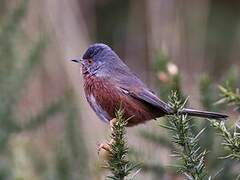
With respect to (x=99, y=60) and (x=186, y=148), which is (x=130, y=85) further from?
(x=186, y=148)

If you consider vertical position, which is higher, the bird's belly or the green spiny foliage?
the bird's belly

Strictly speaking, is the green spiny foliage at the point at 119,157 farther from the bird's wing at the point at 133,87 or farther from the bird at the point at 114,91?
the bird's wing at the point at 133,87

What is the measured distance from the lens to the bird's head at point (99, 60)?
3.12 m

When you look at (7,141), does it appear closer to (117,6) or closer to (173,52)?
(173,52)


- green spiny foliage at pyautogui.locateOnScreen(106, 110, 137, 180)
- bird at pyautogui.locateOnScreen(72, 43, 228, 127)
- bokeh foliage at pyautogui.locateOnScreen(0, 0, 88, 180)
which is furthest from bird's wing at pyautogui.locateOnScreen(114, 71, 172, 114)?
green spiny foliage at pyautogui.locateOnScreen(106, 110, 137, 180)

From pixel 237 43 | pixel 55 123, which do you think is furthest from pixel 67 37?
pixel 237 43

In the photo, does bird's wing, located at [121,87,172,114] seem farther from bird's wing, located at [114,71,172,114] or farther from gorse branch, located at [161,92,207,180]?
gorse branch, located at [161,92,207,180]

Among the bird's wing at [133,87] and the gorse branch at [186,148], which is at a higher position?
the bird's wing at [133,87]

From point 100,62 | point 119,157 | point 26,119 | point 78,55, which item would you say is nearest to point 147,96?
point 100,62

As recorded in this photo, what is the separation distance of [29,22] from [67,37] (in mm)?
429

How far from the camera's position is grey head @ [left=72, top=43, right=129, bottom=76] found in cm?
311

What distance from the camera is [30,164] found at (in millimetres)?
3254

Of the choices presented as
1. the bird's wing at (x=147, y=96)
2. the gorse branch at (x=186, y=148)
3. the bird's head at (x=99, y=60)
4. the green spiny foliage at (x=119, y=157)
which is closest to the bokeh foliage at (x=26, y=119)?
the bird's head at (x=99, y=60)

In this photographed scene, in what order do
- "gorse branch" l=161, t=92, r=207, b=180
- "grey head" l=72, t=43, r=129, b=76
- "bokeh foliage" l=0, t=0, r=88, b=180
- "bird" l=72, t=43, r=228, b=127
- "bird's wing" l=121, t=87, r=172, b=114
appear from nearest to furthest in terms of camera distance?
"gorse branch" l=161, t=92, r=207, b=180 < "bird's wing" l=121, t=87, r=172, b=114 < "bird" l=72, t=43, r=228, b=127 < "bokeh foliage" l=0, t=0, r=88, b=180 < "grey head" l=72, t=43, r=129, b=76
